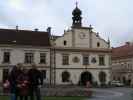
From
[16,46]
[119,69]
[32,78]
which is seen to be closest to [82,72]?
[16,46]

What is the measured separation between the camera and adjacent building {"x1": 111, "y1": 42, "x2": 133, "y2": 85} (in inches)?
2640

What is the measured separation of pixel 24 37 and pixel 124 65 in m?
28.4

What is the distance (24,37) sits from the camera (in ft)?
166

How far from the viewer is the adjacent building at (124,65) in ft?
220

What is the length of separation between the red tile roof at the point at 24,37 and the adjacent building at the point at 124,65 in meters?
23.2

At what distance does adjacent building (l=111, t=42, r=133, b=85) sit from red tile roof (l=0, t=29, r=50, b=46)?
23.2m

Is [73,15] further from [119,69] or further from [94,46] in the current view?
[119,69]

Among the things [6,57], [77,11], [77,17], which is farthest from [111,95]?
[77,11]

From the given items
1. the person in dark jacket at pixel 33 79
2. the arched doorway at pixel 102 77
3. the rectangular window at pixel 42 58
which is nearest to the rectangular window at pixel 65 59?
the rectangular window at pixel 42 58

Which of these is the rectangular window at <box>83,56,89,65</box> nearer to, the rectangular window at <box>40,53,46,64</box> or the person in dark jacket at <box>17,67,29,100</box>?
the rectangular window at <box>40,53,46,64</box>

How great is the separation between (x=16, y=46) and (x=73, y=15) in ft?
41.9

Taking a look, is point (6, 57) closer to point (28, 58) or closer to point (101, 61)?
point (28, 58)

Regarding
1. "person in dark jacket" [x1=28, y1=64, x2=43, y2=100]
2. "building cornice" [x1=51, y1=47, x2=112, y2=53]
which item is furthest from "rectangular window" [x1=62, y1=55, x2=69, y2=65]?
"person in dark jacket" [x1=28, y1=64, x2=43, y2=100]

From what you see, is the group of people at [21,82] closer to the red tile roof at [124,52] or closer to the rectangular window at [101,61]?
the rectangular window at [101,61]
